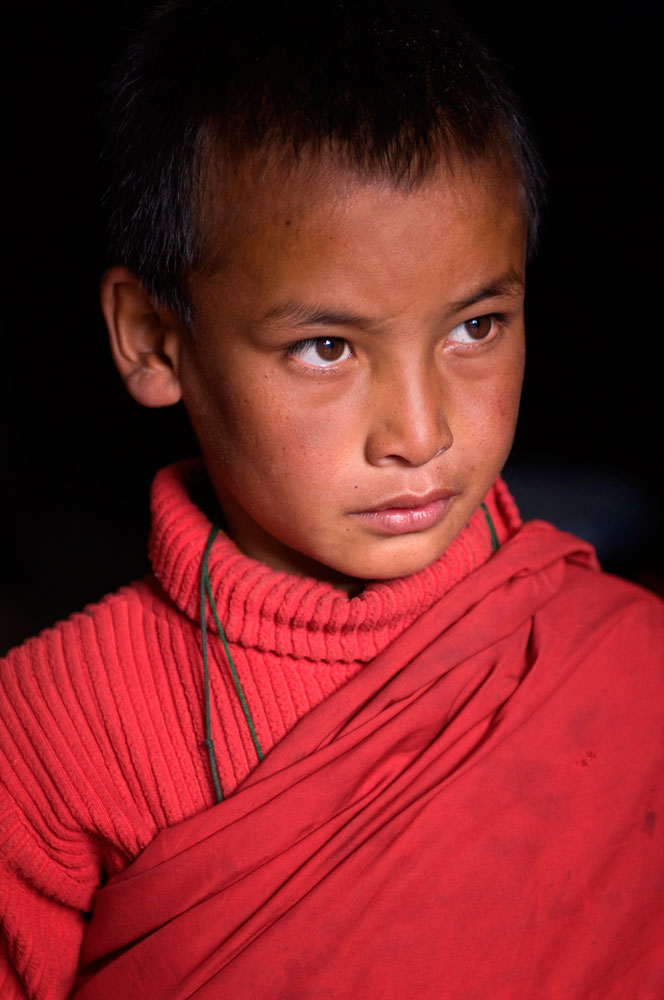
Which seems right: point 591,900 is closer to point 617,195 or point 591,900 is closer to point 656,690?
point 656,690

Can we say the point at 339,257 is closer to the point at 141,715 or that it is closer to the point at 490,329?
the point at 490,329

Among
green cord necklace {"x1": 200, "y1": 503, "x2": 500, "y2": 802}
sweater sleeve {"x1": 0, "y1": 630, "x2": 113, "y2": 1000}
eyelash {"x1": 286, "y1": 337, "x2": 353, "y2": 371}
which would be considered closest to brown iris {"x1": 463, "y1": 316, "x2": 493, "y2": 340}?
eyelash {"x1": 286, "y1": 337, "x2": 353, "y2": 371}

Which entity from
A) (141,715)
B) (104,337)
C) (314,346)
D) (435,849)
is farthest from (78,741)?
(104,337)

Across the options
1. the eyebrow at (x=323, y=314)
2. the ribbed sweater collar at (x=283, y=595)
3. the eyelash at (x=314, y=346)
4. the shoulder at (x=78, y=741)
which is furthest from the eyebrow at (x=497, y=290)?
the shoulder at (x=78, y=741)

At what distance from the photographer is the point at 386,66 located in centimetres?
102

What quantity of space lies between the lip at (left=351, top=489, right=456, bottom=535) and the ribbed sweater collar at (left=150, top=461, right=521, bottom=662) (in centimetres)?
10

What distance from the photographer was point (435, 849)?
3.53 ft

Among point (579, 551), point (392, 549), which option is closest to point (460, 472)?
point (392, 549)

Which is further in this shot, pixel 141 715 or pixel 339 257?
pixel 141 715

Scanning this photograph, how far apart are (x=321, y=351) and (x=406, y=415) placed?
104 mm

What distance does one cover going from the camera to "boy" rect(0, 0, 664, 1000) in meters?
1.01

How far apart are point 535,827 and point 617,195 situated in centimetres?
98

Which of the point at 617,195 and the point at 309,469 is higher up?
the point at 617,195

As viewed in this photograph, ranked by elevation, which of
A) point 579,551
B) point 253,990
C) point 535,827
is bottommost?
point 253,990
